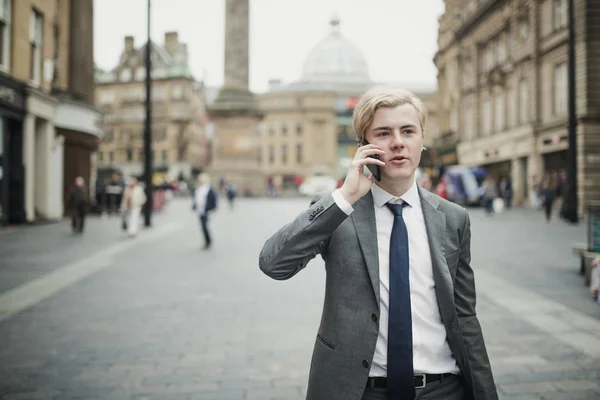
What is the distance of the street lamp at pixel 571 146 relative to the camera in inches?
671

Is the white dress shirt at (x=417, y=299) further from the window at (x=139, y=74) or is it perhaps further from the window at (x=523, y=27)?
→ the window at (x=139, y=74)

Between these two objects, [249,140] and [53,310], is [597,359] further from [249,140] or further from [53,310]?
[249,140]

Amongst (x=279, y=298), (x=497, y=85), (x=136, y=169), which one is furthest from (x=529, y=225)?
(x=136, y=169)

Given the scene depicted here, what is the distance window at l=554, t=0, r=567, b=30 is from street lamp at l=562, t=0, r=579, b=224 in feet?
34.2

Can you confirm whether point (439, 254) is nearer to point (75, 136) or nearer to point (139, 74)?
point (75, 136)

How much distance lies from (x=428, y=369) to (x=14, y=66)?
56.7 feet

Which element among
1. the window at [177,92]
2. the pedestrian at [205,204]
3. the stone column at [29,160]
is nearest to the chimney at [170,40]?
the window at [177,92]

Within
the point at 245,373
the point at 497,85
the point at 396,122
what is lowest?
the point at 245,373

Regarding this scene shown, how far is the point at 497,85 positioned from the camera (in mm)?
35219

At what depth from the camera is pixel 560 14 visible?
27094 mm

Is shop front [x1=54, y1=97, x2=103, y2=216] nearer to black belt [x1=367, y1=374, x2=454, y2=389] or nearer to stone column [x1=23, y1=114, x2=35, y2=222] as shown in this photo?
stone column [x1=23, y1=114, x2=35, y2=222]

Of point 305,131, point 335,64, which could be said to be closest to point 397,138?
point 305,131

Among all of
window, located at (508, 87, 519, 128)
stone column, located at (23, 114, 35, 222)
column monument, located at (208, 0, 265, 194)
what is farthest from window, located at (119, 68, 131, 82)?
stone column, located at (23, 114, 35, 222)

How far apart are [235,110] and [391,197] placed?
33.3 metres
